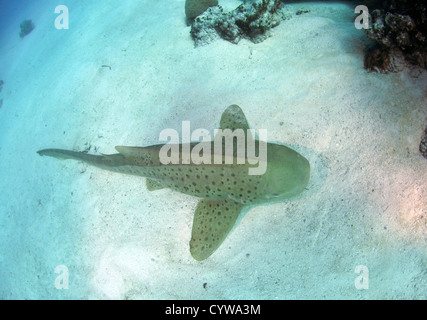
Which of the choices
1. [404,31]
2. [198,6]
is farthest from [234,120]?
[198,6]

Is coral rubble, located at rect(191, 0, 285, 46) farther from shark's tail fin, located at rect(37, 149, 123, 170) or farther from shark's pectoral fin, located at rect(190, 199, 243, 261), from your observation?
shark's pectoral fin, located at rect(190, 199, 243, 261)

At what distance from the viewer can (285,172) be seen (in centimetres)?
309

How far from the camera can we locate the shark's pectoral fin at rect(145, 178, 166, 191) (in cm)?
425

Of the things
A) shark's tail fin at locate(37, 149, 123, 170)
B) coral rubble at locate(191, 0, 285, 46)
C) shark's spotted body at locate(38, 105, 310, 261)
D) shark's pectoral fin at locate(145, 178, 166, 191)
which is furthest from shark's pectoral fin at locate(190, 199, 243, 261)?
coral rubble at locate(191, 0, 285, 46)

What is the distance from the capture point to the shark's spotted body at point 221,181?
10.3 ft

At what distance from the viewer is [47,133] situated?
7301 millimetres

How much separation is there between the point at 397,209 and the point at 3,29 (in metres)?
39.3

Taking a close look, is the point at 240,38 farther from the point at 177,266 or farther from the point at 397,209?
the point at 177,266

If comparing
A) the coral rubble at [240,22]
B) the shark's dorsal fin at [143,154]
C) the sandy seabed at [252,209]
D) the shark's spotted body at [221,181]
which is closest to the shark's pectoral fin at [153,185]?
the shark's spotted body at [221,181]

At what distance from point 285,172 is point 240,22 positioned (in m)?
4.47

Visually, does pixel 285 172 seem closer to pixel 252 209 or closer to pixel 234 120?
pixel 252 209

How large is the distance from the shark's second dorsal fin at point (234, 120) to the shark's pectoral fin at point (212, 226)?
1.37m

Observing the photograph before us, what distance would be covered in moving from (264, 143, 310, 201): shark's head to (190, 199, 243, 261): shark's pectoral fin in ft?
2.53

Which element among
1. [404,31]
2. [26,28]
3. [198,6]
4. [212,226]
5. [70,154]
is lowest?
[212,226]
